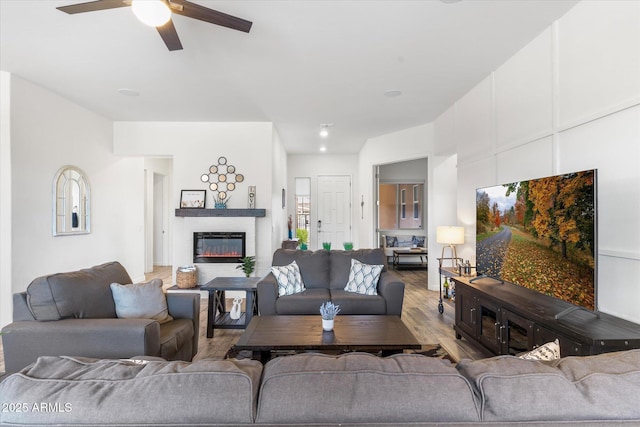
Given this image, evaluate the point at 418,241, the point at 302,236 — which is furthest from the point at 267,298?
the point at 418,241

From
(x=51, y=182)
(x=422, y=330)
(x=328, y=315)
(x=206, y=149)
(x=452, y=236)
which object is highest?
(x=206, y=149)

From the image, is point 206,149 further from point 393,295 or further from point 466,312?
point 466,312

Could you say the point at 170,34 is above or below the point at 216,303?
above

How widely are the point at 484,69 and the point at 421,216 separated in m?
4.79

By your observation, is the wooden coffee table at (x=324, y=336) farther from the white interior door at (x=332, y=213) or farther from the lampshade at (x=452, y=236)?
the white interior door at (x=332, y=213)

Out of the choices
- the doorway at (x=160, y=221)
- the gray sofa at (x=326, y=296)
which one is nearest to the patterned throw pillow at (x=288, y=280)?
the gray sofa at (x=326, y=296)

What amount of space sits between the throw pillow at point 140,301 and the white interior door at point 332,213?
598 cm

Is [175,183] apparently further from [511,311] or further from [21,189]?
[511,311]

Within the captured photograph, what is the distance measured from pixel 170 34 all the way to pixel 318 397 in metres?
2.42

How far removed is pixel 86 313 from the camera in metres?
2.21

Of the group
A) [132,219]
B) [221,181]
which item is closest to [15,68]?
[221,181]

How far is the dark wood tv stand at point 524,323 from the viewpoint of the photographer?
174 centimetres

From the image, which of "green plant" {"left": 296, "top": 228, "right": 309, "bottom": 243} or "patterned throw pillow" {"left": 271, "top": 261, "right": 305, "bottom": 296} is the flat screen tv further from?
"green plant" {"left": 296, "top": 228, "right": 309, "bottom": 243}

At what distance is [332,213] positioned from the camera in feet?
27.6
